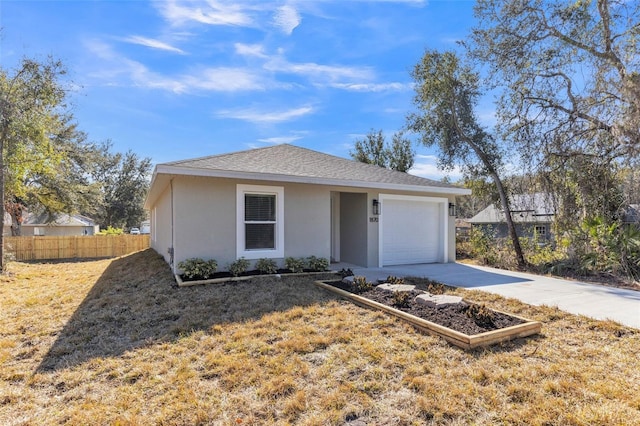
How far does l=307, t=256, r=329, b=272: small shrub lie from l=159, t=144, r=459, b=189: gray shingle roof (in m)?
2.09

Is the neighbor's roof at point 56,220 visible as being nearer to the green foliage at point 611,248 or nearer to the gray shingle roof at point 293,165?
the gray shingle roof at point 293,165

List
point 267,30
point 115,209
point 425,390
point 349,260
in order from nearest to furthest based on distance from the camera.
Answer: point 425,390 < point 267,30 < point 349,260 < point 115,209

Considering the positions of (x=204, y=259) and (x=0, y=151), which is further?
(x=0, y=151)

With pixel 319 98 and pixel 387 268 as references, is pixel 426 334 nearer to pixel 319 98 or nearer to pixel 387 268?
pixel 387 268

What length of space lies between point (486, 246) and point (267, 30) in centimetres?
995

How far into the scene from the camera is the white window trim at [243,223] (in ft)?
25.4

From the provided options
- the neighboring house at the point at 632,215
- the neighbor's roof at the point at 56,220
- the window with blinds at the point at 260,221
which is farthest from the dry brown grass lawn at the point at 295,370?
the neighbor's roof at the point at 56,220

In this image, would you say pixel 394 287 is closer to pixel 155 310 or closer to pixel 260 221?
pixel 260 221

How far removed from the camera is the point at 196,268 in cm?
702

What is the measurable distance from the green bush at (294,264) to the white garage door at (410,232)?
2.89m

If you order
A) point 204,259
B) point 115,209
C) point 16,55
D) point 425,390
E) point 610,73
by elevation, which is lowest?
point 425,390

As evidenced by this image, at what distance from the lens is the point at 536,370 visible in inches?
126

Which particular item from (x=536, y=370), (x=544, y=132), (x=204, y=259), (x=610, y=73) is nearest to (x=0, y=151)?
(x=204, y=259)

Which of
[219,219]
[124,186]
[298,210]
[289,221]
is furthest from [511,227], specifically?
[124,186]
